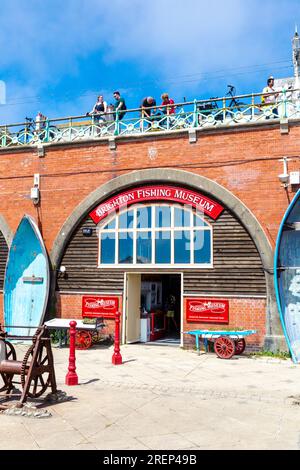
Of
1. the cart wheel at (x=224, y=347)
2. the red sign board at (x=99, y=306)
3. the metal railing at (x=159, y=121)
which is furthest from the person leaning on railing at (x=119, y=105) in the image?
the cart wheel at (x=224, y=347)

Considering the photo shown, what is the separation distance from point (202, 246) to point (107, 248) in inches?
127

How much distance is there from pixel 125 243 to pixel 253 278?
4281 mm

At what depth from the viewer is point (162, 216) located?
559 inches

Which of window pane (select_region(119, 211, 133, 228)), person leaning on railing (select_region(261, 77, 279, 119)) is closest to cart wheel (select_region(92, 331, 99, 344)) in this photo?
window pane (select_region(119, 211, 133, 228))

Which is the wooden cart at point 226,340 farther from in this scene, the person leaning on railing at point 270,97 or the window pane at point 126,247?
the person leaning on railing at point 270,97

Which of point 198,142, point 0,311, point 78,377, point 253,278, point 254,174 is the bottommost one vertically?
point 78,377

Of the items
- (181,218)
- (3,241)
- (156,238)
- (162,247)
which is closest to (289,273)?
(181,218)

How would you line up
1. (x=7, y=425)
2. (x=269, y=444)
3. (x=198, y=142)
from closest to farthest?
(x=269, y=444), (x=7, y=425), (x=198, y=142)

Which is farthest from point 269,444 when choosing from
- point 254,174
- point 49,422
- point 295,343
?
point 254,174

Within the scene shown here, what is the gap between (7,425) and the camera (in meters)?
6.25

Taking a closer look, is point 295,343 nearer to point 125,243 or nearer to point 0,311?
point 125,243

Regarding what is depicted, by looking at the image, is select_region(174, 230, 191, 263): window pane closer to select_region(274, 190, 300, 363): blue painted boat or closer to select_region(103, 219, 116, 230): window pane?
select_region(103, 219, 116, 230): window pane

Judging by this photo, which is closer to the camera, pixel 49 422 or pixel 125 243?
pixel 49 422

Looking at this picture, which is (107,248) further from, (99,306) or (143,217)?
(99,306)
